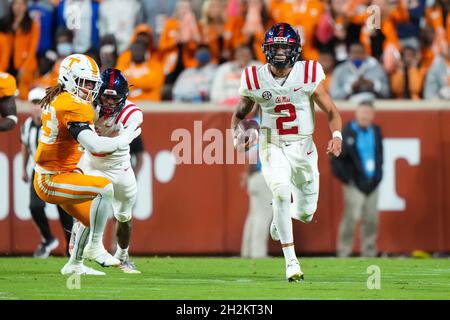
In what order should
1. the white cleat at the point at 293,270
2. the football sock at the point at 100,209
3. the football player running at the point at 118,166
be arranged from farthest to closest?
the football player running at the point at 118,166
the football sock at the point at 100,209
the white cleat at the point at 293,270

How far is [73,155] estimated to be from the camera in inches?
351

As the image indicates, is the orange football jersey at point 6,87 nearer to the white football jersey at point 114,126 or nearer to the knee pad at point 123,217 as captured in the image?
the white football jersey at point 114,126

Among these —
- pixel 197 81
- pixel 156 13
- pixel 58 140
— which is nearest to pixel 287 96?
pixel 58 140

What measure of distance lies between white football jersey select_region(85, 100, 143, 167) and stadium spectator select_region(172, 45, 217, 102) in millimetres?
4451

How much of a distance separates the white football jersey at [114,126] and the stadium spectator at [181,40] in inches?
200

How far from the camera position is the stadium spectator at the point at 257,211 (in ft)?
42.8

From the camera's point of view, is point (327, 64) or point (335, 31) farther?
point (335, 31)

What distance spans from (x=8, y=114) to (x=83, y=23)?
467 centimetres

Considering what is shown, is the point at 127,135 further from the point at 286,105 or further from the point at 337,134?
the point at 337,134

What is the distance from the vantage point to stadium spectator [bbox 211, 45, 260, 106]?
13875 mm

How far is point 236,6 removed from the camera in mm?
15023

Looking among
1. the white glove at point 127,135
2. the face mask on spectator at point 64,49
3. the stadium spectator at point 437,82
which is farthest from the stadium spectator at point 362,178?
A: the white glove at point 127,135

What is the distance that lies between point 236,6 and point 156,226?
3286 mm
